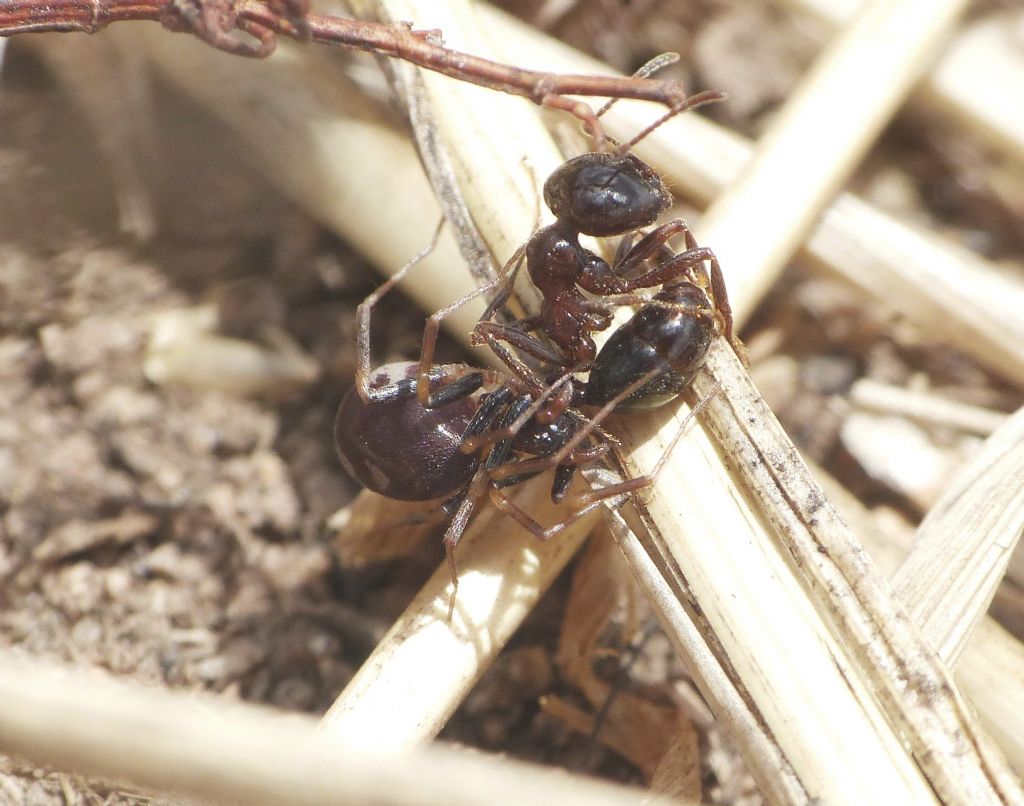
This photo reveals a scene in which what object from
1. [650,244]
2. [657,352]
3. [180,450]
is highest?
[650,244]

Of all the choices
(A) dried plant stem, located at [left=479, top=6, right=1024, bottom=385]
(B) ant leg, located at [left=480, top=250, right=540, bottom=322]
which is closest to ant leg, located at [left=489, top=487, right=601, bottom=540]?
(B) ant leg, located at [left=480, top=250, right=540, bottom=322]

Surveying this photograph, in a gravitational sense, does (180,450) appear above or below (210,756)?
below

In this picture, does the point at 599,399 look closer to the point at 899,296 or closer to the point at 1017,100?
the point at 899,296

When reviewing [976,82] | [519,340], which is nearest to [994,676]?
[519,340]

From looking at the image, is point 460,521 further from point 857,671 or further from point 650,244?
point 857,671

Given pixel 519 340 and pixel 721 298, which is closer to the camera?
pixel 721 298

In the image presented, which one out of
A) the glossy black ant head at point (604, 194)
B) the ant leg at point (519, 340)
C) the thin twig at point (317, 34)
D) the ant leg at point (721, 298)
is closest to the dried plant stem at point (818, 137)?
the ant leg at point (721, 298)

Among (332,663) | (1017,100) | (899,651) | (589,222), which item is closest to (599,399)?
(589,222)
